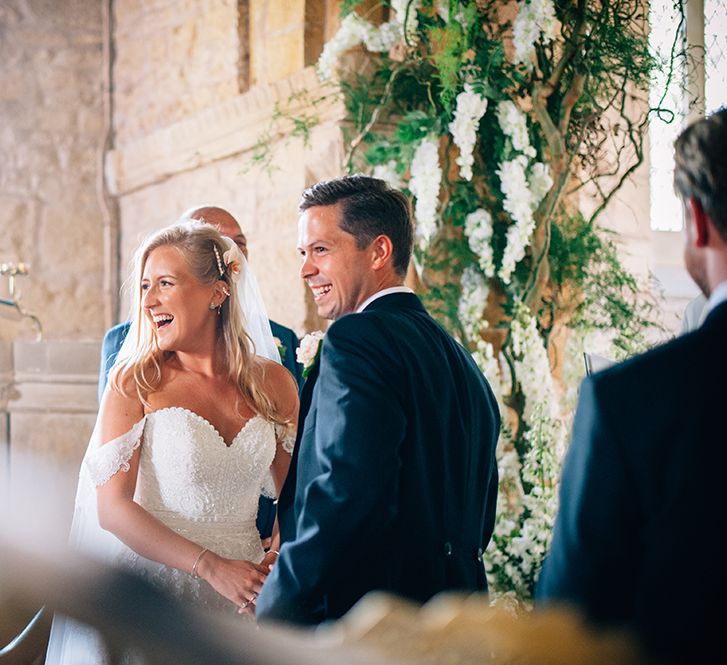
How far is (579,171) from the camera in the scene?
4.57 m

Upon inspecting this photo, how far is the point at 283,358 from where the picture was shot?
340 cm

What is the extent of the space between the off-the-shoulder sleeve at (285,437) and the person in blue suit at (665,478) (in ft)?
4.98

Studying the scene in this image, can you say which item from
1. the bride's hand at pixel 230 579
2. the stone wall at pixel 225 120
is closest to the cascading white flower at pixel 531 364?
the stone wall at pixel 225 120

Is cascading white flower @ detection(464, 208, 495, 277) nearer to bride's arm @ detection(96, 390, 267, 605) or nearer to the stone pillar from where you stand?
bride's arm @ detection(96, 390, 267, 605)

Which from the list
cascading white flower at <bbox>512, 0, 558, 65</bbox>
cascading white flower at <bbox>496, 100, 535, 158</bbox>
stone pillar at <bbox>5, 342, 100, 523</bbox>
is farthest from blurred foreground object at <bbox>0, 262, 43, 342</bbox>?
cascading white flower at <bbox>512, 0, 558, 65</bbox>

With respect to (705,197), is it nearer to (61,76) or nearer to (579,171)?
(579,171)

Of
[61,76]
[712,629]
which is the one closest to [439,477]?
[712,629]

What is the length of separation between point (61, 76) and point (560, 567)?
5.93 meters

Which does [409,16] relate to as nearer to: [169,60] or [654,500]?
[169,60]

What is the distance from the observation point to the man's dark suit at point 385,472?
1856 mm

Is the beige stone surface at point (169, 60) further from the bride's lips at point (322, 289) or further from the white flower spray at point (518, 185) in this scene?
the bride's lips at point (322, 289)

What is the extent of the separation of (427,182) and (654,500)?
3.00 meters

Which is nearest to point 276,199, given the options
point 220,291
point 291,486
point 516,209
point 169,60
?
point 516,209

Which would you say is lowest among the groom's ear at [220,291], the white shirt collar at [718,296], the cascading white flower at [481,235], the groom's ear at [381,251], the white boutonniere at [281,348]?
the white boutonniere at [281,348]
